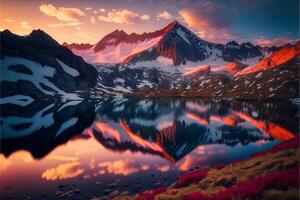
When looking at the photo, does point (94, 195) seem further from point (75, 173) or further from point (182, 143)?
point (182, 143)

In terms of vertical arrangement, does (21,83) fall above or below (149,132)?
above

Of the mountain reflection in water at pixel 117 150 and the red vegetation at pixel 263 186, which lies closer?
the red vegetation at pixel 263 186

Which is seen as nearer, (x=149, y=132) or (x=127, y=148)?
(x=127, y=148)

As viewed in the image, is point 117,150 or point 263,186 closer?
point 263,186

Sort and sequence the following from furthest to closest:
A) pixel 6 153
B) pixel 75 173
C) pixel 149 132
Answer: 1. pixel 149 132
2. pixel 6 153
3. pixel 75 173

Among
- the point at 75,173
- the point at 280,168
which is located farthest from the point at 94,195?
the point at 280,168

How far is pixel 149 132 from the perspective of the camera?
80688 millimetres

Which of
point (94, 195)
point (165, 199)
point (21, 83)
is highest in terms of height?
point (21, 83)

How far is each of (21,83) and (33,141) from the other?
5153 inches

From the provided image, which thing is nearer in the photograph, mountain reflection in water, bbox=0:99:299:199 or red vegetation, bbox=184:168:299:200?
red vegetation, bbox=184:168:299:200

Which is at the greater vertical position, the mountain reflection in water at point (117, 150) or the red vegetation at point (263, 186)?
the red vegetation at point (263, 186)

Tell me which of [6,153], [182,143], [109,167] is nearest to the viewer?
[109,167]

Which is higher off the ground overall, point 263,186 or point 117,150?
point 263,186

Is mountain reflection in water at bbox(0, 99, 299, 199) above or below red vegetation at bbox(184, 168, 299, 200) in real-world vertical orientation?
below
